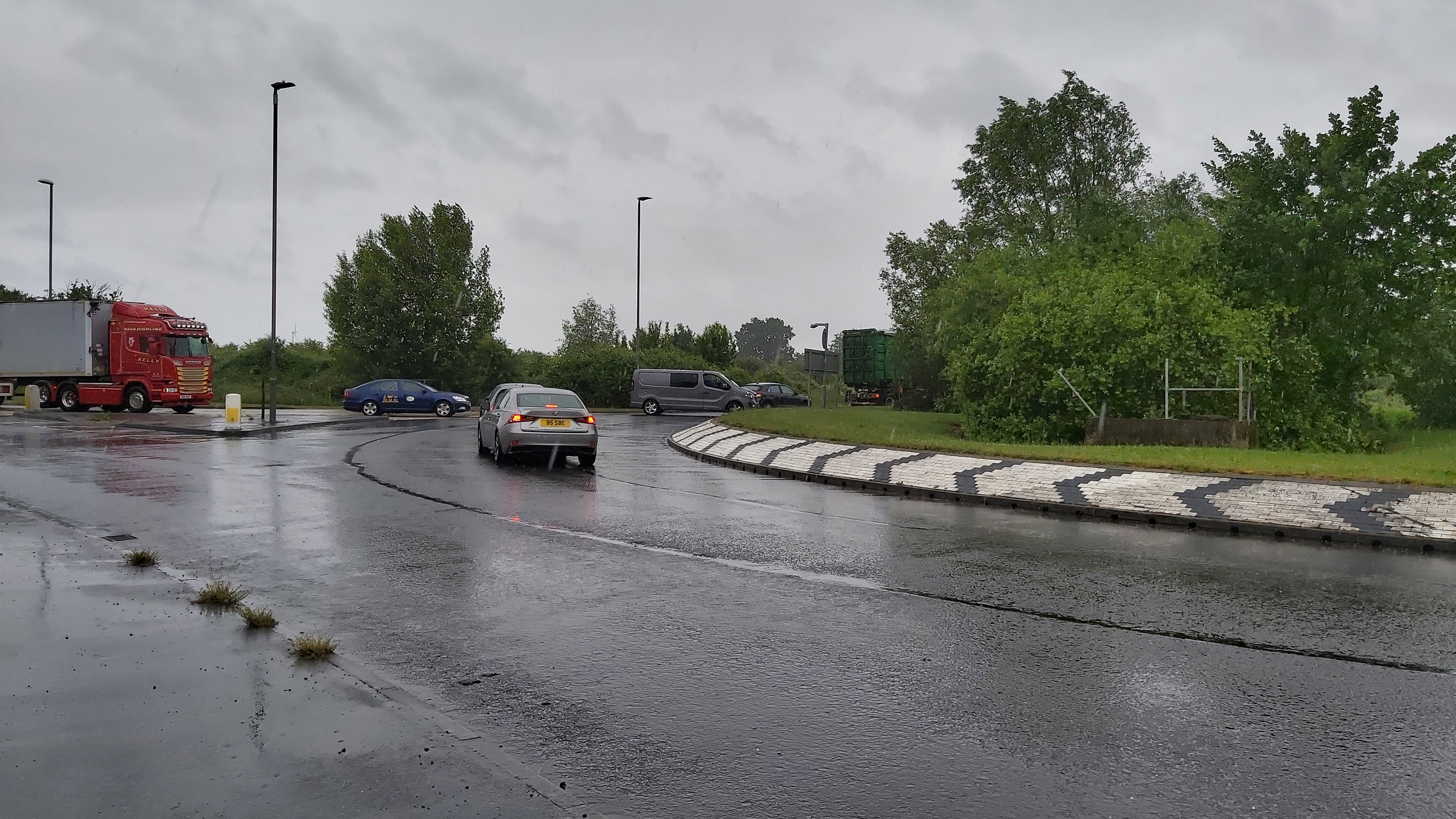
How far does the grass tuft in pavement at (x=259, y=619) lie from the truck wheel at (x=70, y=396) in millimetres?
38286

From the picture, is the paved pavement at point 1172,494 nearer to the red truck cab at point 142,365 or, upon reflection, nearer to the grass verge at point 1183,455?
the grass verge at point 1183,455

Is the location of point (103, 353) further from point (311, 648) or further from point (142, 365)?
point (311, 648)

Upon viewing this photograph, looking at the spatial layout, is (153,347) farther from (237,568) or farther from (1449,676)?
(1449,676)

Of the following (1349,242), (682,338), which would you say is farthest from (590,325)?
(1349,242)

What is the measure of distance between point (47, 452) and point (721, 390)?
97.7 ft

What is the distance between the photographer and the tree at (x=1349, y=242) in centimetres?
2695

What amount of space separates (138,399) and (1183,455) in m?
36.4

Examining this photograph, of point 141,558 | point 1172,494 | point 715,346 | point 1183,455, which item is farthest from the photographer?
point 715,346

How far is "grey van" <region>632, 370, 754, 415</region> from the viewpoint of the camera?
46312 millimetres

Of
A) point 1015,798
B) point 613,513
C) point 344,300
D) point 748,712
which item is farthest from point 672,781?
point 344,300

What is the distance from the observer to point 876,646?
20.7 feet

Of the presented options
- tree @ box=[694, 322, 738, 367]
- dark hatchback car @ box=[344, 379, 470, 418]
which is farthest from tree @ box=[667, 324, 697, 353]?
dark hatchback car @ box=[344, 379, 470, 418]

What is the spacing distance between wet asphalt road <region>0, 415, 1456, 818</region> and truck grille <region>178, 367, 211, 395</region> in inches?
1087

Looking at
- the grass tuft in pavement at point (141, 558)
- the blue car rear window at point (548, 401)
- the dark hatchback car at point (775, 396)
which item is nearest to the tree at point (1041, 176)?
the dark hatchback car at point (775, 396)
